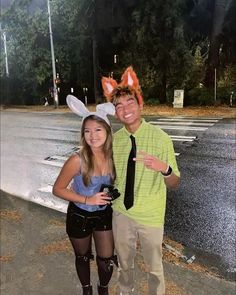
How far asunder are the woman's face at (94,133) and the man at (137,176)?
0.15 m

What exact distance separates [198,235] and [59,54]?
2785 mm

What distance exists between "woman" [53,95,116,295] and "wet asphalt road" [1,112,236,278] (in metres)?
2.01

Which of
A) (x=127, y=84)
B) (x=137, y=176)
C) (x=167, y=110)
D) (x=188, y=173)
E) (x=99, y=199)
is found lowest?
(x=188, y=173)

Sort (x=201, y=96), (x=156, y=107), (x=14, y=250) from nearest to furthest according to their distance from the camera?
(x=14, y=250) → (x=156, y=107) → (x=201, y=96)

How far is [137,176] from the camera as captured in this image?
219cm

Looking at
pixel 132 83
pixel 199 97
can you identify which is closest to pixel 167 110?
pixel 199 97

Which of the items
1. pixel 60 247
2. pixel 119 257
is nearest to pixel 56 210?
pixel 60 247

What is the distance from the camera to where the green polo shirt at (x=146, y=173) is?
2152 millimetres

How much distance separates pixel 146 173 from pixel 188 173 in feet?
9.37

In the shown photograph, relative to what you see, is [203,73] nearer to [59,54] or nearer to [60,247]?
[59,54]

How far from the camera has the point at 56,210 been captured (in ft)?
15.4

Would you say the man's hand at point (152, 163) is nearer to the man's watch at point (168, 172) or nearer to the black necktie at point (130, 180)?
the man's watch at point (168, 172)

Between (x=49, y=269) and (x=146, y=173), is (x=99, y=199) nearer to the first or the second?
(x=146, y=173)

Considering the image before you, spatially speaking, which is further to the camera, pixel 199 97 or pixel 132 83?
pixel 199 97
